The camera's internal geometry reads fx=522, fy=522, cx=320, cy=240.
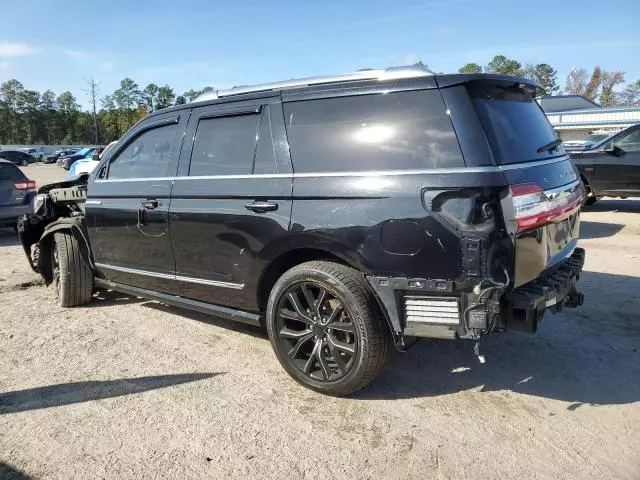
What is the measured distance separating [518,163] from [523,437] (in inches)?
61.6

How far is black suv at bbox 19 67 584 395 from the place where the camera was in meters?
2.90

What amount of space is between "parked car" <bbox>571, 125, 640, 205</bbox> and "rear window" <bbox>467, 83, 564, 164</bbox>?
326 inches

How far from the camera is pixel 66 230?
5430 millimetres

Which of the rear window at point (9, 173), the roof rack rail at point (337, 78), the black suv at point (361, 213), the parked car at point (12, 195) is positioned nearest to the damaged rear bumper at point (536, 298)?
the black suv at point (361, 213)

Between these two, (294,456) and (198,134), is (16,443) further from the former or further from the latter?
Answer: (198,134)

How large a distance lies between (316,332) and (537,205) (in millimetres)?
1572

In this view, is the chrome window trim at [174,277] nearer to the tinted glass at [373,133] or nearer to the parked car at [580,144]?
the tinted glass at [373,133]

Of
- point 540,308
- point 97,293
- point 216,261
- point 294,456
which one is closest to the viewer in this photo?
point 294,456

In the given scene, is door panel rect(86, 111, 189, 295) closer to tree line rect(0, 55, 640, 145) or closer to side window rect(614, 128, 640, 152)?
side window rect(614, 128, 640, 152)

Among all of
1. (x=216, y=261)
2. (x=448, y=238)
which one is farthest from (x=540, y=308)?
(x=216, y=261)

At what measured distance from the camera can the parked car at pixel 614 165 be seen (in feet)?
35.0

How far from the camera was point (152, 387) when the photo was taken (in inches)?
142

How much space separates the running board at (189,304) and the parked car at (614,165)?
9511 millimetres

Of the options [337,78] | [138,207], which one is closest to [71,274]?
[138,207]
